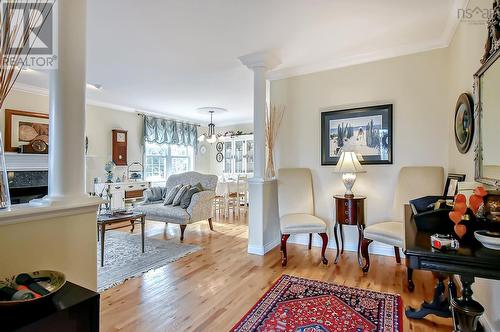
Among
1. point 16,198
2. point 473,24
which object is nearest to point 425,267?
point 473,24

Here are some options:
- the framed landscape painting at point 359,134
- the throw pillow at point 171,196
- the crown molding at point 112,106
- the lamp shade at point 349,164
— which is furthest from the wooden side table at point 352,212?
the crown molding at point 112,106

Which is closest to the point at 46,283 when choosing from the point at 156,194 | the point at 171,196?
the point at 171,196

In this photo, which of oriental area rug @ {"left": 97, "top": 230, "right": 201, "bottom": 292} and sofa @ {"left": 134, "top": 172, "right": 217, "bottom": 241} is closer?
oriental area rug @ {"left": 97, "top": 230, "right": 201, "bottom": 292}

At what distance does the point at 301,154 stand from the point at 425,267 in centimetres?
273

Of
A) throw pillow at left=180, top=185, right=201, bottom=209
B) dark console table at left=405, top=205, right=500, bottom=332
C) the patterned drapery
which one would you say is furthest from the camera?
the patterned drapery

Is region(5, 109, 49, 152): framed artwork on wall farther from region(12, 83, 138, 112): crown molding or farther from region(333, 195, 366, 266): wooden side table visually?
region(333, 195, 366, 266): wooden side table

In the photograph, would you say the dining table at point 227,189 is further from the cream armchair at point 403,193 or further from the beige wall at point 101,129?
the cream armchair at point 403,193

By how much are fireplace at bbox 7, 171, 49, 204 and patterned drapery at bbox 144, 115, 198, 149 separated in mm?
2420

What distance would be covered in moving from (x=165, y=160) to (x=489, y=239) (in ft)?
23.5

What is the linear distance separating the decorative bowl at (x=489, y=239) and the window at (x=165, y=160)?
22.0ft

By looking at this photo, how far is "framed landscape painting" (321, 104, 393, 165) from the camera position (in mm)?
3295

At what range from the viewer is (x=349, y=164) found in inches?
123

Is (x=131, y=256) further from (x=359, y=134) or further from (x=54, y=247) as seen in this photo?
(x=359, y=134)

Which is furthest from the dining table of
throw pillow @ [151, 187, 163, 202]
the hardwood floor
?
the hardwood floor
